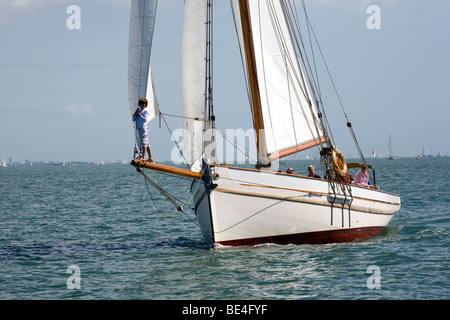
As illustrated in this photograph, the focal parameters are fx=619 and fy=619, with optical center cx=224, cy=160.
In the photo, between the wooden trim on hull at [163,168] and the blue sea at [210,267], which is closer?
the blue sea at [210,267]

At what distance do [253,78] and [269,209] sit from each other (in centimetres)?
546

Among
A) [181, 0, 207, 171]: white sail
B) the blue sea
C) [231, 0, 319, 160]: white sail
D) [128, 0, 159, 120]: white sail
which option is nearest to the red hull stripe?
the blue sea

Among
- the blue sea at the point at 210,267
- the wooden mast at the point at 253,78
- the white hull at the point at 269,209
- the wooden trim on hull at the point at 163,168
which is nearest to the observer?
the blue sea at the point at 210,267

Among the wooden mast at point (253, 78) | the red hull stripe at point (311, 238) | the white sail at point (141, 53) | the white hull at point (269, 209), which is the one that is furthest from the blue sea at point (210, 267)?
the wooden mast at point (253, 78)

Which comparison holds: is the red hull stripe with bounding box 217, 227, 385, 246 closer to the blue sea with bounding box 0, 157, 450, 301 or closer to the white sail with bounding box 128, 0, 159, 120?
the blue sea with bounding box 0, 157, 450, 301

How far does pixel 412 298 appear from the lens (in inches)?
599

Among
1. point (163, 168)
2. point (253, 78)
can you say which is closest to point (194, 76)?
point (253, 78)

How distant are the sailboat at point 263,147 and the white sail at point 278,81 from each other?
1.5 inches

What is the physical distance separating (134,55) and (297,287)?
8438 mm

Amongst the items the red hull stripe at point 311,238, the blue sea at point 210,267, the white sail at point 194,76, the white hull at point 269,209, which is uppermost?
the white sail at point 194,76

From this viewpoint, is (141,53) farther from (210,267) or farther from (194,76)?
(210,267)

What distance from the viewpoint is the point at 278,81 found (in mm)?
24281

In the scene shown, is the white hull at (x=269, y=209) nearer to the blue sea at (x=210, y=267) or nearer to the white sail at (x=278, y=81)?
the blue sea at (x=210, y=267)

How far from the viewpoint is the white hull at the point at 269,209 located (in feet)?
66.0
